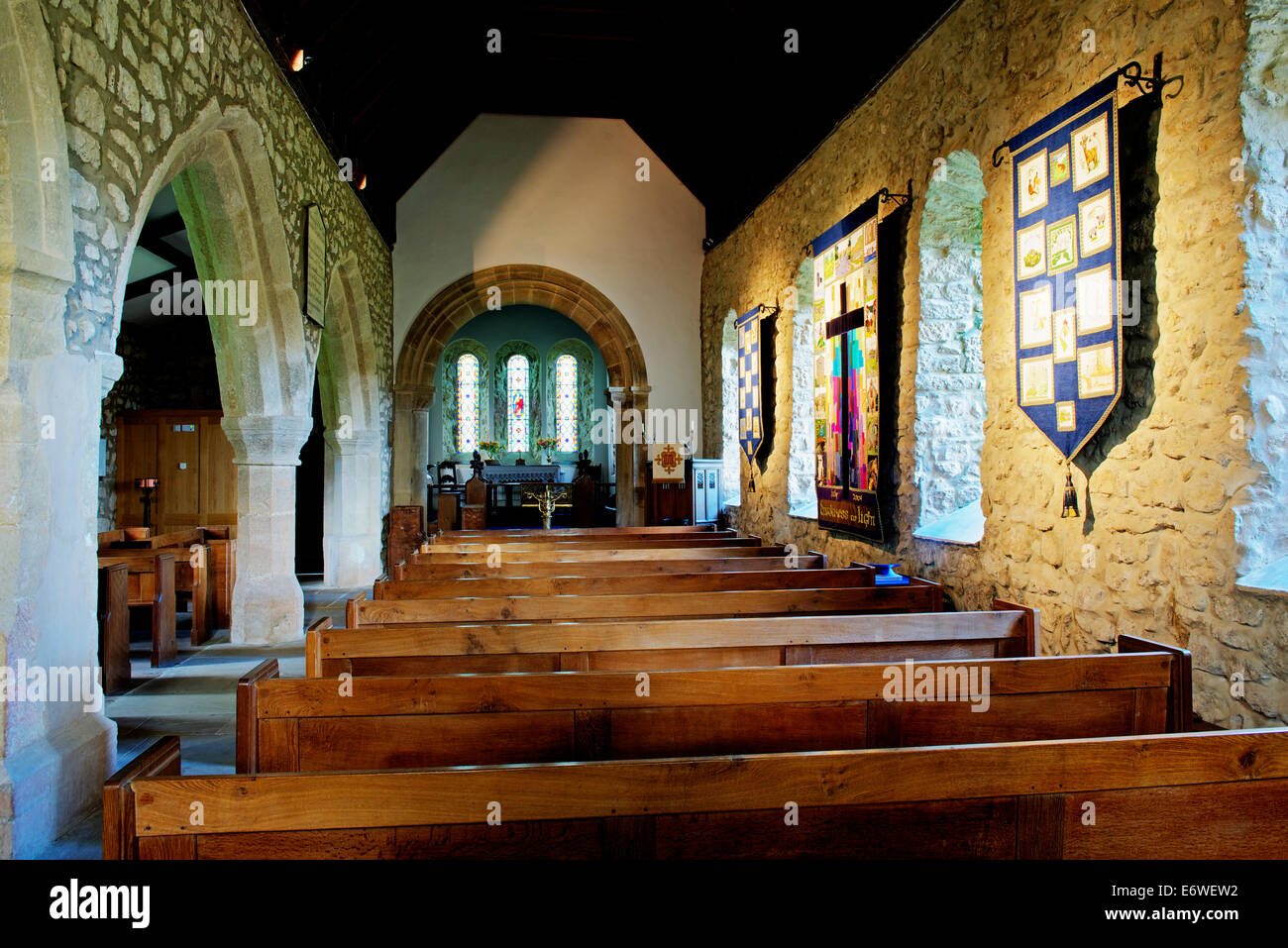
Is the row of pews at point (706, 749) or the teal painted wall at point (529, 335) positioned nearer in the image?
the row of pews at point (706, 749)

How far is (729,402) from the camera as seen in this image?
9.04 meters

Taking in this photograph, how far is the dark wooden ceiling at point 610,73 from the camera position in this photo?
17.8 ft

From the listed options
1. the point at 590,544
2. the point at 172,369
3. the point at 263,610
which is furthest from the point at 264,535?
the point at 172,369

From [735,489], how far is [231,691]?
5612mm

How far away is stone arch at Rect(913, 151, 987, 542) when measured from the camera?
4633 mm

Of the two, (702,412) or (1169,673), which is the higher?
(702,412)

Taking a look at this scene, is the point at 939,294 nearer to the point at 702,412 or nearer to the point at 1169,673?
the point at 1169,673

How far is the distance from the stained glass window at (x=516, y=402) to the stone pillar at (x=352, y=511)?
23.2 feet

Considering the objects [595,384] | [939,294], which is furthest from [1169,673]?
[595,384]

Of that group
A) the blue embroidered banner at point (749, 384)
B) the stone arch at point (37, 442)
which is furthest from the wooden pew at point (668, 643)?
the blue embroidered banner at point (749, 384)

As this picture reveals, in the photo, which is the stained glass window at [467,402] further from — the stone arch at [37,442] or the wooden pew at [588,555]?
the stone arch at [37,442]

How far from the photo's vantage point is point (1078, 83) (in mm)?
3312

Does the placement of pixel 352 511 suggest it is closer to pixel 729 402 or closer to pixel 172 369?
pixel 172 369

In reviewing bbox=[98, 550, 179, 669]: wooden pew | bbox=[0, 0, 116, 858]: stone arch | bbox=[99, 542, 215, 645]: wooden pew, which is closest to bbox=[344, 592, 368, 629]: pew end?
Result: bbox=[0, 0, 116, 858]: stone arch
